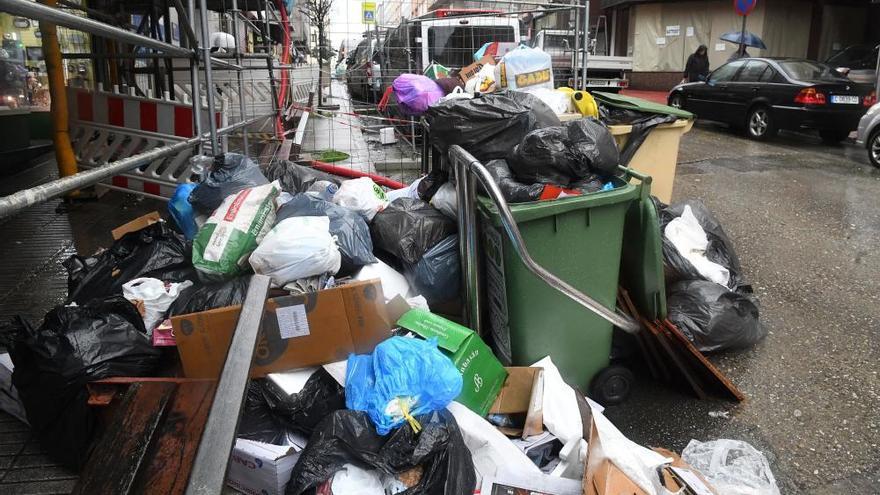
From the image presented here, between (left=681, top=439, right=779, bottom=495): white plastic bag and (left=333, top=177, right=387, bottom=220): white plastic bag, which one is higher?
(left=333, top=177, right=387, bottom=220): white plastic bag

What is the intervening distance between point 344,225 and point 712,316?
191 centimetres

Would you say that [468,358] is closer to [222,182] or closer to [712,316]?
[712,316]

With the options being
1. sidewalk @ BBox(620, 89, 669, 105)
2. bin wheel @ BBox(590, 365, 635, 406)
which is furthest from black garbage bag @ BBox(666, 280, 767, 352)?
sidewalk @ BBox(620, 89, 669, 105)

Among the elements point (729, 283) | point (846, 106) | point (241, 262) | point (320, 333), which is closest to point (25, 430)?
point (241, 262)

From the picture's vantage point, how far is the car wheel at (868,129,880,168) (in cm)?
806

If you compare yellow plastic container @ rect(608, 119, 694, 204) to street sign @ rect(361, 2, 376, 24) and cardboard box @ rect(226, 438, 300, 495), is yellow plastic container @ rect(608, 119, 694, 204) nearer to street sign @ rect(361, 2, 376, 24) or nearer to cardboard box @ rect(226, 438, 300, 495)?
cardboard box @ rect(226, 438, 300, 495)

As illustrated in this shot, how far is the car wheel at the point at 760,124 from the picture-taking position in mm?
10227

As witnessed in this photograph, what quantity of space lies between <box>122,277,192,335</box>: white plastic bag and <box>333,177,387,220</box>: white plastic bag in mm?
992

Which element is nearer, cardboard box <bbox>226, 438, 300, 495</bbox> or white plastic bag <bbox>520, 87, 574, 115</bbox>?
cardboard box <bbox>226, 438, 300, 495</bbox>

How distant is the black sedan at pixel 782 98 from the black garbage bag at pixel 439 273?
8.85 meters

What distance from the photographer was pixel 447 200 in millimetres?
3125

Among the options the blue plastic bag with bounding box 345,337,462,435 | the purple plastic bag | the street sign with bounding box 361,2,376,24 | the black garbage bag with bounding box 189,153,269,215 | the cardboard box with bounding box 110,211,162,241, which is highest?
the street sign with bounding box 361,2,376,24

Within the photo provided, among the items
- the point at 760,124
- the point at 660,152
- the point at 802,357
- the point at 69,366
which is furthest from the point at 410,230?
the point at 760,124

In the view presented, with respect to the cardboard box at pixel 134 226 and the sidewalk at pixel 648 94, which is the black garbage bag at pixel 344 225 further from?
the sidewalk at pixel 648 94
